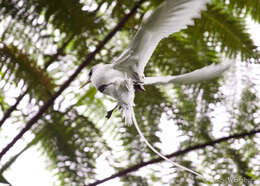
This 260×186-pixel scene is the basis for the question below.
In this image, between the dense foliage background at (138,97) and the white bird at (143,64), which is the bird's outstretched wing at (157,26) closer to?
the white bird at (143,64)

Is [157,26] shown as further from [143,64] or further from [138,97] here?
[138,97]

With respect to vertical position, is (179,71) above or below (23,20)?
below

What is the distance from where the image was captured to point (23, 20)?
4.18 ft

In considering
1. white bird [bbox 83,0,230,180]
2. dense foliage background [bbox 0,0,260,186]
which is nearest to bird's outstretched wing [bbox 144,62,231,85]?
white bird [bbox 83,0,230,180]

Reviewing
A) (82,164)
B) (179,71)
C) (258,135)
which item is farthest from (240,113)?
(82,164)

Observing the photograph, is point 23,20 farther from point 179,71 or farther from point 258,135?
point 258,135

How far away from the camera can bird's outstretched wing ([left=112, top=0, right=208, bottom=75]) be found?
30.5 inches

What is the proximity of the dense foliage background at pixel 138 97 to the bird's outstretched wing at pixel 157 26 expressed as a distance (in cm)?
45

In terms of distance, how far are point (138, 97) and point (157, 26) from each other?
0.59m

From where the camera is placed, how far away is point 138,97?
139cm

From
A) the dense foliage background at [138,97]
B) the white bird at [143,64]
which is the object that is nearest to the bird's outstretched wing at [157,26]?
the white bird at [143,64]

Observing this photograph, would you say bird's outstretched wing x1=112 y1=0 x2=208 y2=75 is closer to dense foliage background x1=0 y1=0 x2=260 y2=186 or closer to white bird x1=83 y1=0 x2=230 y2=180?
white bird x1=83 y1=0 x2=230 y2=180

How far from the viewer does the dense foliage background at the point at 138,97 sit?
1.31 m

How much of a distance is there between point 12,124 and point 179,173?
0.67 m
